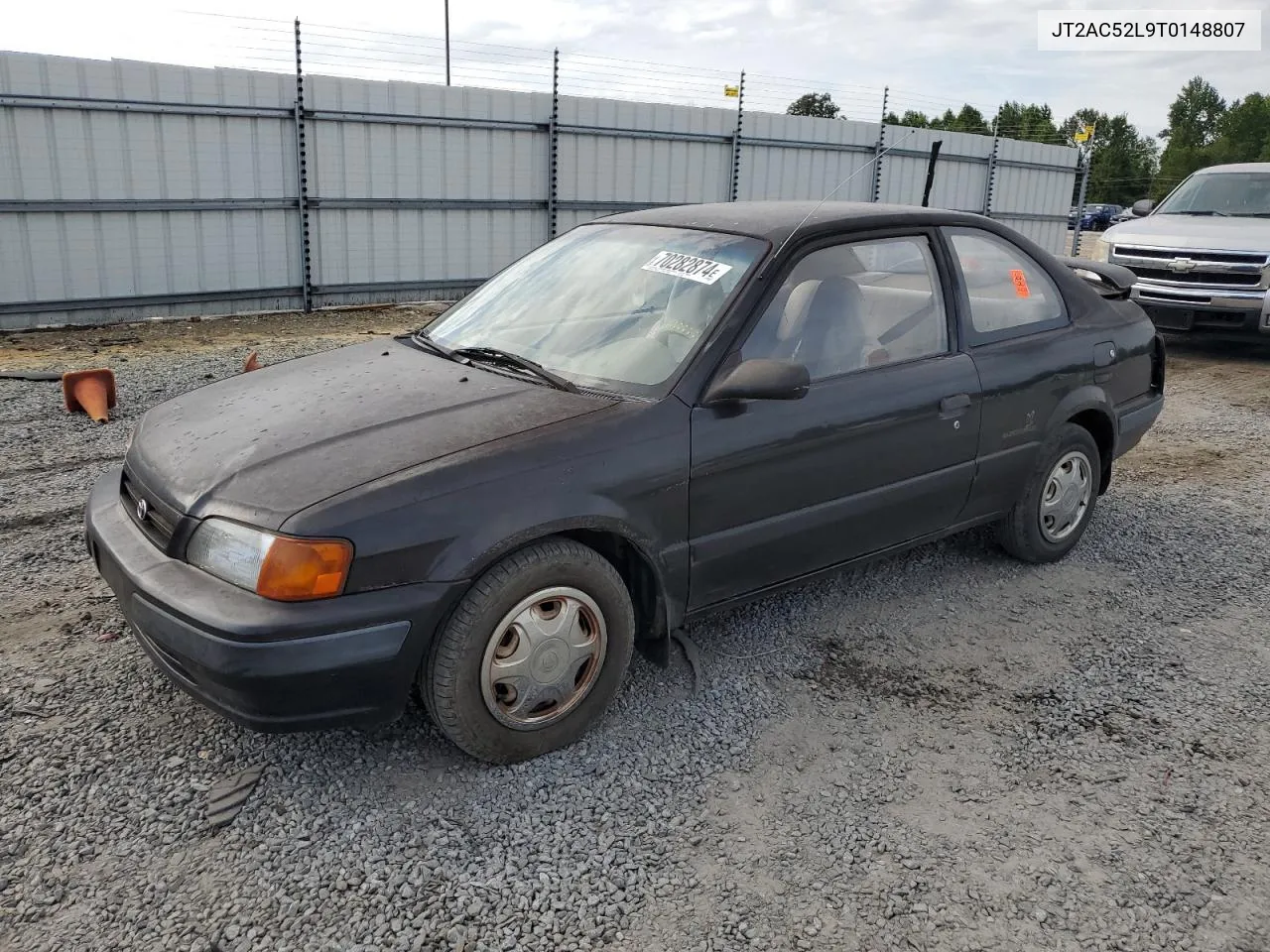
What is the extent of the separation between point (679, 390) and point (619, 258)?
0.90 m

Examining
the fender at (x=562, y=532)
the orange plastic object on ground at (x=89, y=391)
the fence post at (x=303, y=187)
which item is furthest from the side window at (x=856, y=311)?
the fence post at (x=303, y=187)

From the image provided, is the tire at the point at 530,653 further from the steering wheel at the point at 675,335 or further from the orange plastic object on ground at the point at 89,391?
the orange plastic object on ground at the point at 89,391

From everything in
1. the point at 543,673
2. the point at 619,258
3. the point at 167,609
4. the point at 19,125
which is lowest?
the point at 543,673

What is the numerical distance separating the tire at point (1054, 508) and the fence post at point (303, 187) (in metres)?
9.52

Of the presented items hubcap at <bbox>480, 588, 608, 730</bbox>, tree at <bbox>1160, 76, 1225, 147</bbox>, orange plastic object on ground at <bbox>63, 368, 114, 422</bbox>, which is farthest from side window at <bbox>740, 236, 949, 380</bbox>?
tree at <bbox>1160, 76, 1225, 147</bbox>

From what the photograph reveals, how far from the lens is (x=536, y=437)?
2.88 meters

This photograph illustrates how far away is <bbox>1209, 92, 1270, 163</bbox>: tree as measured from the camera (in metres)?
74.8

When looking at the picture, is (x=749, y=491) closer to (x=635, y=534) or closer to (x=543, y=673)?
(x=635, y=534)

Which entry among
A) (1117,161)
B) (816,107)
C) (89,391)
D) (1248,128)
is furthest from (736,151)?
(1248,128)

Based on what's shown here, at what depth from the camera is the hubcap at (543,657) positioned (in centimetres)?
282

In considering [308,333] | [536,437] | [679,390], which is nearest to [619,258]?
[679,390]

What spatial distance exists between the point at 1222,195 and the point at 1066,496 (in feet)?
26.9

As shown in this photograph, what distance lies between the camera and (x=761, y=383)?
10.1 ft

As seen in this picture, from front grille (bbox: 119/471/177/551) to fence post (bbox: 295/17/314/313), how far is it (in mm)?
9143
